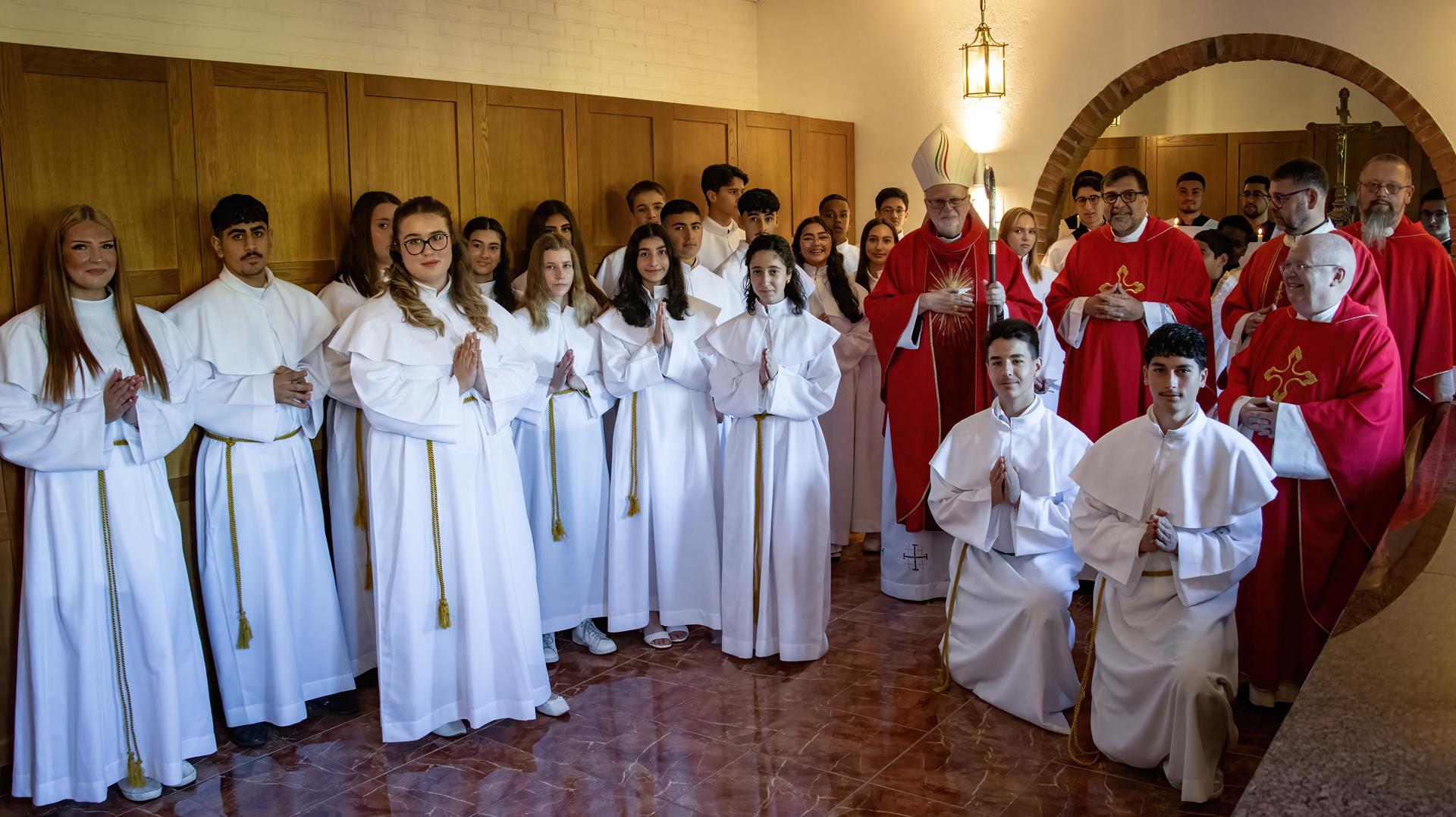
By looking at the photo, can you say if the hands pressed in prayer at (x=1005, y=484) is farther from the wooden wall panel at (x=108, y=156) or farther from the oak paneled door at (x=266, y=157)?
the wooden wall panel at (x=108, y=156)

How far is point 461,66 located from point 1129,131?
465 centimetres

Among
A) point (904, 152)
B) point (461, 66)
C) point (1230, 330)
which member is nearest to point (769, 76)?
point (904, 152)

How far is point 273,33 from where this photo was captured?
7.02m

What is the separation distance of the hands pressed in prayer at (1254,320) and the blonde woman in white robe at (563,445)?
2867 mm

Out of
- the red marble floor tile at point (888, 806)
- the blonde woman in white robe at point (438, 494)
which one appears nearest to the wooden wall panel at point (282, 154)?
the blonde woman in white robe at point (438, 494)

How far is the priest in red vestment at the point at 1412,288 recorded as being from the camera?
496 centimetres

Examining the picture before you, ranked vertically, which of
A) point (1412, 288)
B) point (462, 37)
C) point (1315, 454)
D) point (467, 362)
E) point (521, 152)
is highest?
point (462, 37)

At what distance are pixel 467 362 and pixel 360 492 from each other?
1.09 m

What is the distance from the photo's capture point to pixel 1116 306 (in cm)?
580

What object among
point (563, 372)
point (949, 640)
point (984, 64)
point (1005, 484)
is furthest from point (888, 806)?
point (984, 64)

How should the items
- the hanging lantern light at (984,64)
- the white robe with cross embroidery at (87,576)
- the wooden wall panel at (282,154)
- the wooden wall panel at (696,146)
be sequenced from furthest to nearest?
the hanging lantern light at (984,64), the wooden wall panel at (696,146), the wooden wall panel at (282,154), the white robe with cross embroidery at (87,576)

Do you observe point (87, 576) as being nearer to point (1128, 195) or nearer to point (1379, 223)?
point (1128, 195)

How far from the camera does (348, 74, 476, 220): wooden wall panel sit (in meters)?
5.88

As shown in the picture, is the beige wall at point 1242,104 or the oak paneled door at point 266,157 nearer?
the oak paneled door at point 266,157
